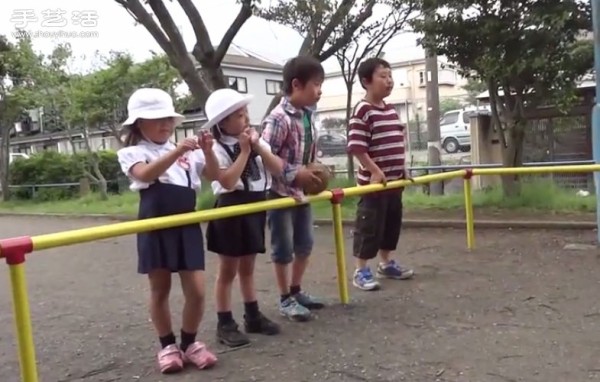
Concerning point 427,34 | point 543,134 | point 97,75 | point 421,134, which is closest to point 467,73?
point 427,34

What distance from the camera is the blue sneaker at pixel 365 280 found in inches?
176

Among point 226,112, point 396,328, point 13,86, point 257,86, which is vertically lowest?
point 396,328

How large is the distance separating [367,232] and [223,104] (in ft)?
5.43

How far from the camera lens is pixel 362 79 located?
4.46 metres

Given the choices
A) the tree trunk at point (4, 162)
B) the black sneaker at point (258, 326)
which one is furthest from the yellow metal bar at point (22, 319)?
the tree trunk at point (4, 162)

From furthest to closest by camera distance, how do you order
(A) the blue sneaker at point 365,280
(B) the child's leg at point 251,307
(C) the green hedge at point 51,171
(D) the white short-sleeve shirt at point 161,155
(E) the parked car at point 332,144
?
1. (E) the parked car at point 332,144
2. (C) the green hedge at point 51,171
3. (A) the blue sneaker at point 365,280
4. (B) the child's leg at point 251,307
5. (D) the white short-sleeve shirt at point 161,155

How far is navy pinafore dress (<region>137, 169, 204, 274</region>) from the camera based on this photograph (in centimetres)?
291

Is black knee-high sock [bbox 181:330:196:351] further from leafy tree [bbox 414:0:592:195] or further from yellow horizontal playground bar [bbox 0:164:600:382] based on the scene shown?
leafy tree [bbox 414:0:592:195]

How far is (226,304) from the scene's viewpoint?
11.3 ft

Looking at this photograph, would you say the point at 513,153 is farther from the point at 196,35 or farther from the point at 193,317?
the point at 193,317

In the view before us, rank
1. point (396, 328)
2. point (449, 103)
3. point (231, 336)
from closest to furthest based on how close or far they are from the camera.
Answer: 1. point (231, 336)
2. point (396, 328)
3. point (449, 103)

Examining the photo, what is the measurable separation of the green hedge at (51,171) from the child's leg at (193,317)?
15.5 m

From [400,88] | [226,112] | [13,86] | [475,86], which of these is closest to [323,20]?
[475,86]

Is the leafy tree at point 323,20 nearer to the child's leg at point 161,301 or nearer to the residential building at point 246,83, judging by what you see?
the child's leg at point 161,301
